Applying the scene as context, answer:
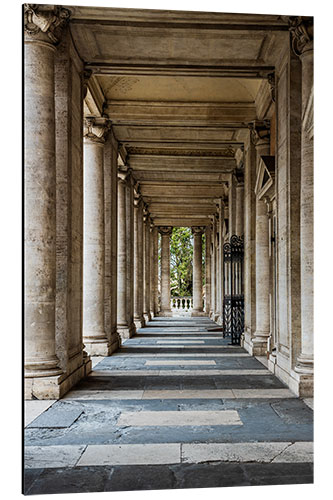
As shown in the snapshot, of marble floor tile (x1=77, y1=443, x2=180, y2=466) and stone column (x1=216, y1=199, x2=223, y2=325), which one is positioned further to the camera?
stone column (x1=216, y1=199, x2=223, y2=325)

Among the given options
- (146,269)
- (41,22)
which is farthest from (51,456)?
(146,269)

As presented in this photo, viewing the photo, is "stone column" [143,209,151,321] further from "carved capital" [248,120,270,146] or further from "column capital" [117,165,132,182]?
"carved capital" [248,120,270,146]

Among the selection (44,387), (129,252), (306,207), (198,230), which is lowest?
(44,387)

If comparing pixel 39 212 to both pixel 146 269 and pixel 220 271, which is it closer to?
pixel 220 271

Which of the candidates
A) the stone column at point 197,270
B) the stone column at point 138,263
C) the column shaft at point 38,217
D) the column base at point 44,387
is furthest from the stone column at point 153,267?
the column base at point 44,387

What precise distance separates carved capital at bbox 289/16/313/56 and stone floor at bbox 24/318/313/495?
→ 5291 millimetres

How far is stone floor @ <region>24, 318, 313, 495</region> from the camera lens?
4.68 meters

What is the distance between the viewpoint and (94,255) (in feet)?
41.4

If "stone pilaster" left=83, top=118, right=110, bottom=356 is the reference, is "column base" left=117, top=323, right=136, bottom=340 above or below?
below

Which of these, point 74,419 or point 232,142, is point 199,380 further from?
point 232,142

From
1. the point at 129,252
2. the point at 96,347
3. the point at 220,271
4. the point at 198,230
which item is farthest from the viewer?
the point at 198,230

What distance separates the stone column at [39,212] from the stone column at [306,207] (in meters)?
3.66

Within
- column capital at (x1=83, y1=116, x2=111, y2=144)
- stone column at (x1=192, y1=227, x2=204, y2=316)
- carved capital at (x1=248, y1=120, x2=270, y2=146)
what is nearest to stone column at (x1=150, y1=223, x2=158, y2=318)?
stone column at (x1=192, y1=227, x2=204, y2=316)

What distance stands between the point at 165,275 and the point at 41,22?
94.9ft
